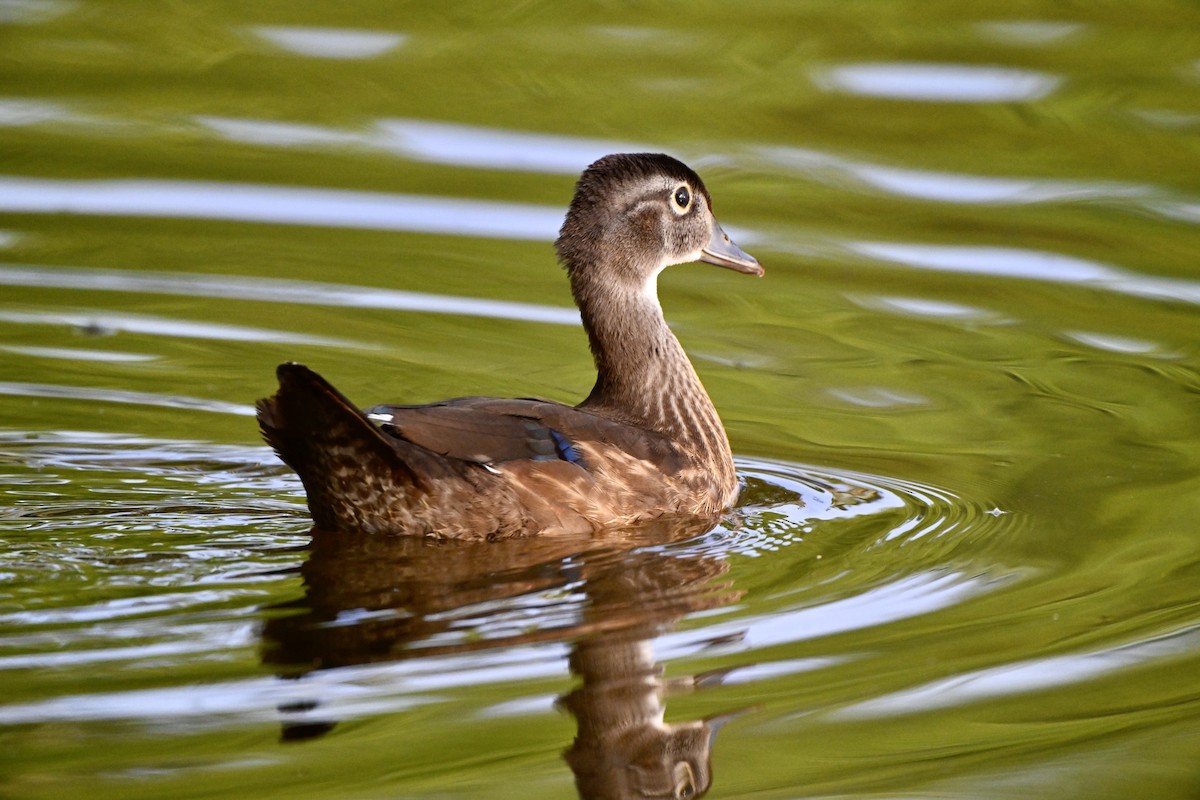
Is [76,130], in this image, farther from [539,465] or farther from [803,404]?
[539,465]

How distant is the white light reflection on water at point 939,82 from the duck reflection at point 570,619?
6498mm

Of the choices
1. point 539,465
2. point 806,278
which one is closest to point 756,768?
point 539,465

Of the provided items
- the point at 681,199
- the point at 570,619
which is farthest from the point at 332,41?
the point at 570,619

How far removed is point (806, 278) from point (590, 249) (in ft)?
10.4

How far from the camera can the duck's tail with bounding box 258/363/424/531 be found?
687cm

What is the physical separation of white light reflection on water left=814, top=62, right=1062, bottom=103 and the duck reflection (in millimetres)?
6498

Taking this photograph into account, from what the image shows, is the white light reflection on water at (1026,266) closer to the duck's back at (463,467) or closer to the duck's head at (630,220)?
the duck's head at (630,220)

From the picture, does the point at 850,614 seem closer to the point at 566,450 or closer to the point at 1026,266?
the point at 566,450

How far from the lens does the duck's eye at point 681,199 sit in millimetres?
8719

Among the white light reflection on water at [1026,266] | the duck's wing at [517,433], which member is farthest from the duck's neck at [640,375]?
the white light reflection on water at [1026,266]

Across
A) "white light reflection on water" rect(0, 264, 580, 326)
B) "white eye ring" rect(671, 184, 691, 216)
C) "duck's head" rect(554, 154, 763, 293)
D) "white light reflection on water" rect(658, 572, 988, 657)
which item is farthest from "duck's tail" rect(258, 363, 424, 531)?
"white light reflection on water" rect(0, 264, 580, 326)

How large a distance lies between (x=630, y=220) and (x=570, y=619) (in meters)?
2.61

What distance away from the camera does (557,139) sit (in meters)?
13.0

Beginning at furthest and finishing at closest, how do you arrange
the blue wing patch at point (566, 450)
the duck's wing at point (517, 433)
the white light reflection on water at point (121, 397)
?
1. the white light reflection on water at point (121, 397)
2. the blue wing patch at point (566, 450)
3. the duck's wing at point (517, 433)
